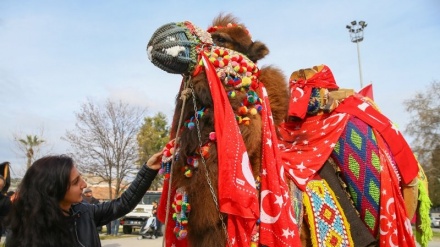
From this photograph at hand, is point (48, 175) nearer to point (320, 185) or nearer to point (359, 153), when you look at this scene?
point (320, 185)

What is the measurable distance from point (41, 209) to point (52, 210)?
6cm

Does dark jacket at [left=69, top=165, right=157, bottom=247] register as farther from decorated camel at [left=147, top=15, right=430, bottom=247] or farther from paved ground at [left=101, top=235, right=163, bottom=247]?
paved ground at [left=101, top=235, right=163, bottom=247]

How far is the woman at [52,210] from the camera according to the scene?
8.16 ft

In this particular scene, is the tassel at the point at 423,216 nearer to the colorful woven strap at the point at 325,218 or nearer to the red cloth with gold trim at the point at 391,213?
the red cloth with gold trim at the point at 391,213

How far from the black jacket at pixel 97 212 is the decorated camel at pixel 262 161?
27 centimetres

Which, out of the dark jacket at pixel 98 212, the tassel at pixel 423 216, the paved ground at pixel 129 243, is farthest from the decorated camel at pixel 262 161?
the paved ground at pixel 129 243

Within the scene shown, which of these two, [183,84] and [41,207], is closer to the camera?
[41,207]

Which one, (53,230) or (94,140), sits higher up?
(94,140)

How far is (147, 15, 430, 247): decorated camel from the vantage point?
2.57 metres

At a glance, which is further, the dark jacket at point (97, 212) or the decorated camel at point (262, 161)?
the dark jacket at point (97, 212)

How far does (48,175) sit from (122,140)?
83.2 feet

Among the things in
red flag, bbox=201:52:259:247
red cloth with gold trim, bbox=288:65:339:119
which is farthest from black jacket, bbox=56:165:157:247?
red cloth with gold trim, bbox=288:65:339:119

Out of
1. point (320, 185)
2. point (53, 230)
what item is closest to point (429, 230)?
point (320, 185)

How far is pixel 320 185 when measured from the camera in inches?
123
